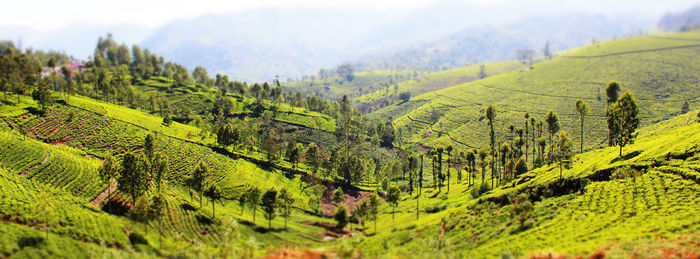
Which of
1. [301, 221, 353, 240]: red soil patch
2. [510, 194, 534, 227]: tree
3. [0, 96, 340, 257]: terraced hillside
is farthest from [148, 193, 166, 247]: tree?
[510, 194, 534, 227]: tree

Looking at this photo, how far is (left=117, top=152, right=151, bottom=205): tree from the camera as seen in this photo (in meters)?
79.4

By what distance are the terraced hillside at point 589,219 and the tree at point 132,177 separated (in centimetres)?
5182

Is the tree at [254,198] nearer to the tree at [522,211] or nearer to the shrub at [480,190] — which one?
the shrub at [480,190]

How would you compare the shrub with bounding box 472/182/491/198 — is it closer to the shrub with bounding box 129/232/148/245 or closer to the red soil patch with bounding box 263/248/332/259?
the red soil patch with bounding box 263/248/332/259

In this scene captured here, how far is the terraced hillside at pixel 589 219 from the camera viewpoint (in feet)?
166

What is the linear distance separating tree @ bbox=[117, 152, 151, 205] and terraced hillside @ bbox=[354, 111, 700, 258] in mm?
51824

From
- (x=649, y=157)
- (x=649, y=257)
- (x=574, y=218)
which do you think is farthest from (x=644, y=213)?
(x=649, y=157)

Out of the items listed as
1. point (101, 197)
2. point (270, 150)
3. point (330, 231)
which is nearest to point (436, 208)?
point (330, 231)

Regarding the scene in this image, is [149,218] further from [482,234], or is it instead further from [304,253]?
[482,234]

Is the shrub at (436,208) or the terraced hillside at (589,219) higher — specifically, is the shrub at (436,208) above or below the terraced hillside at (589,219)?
below

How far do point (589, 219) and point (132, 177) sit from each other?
9152 centimetres

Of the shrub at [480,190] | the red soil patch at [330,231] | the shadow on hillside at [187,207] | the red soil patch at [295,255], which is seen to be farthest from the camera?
the shrub at [480,190]

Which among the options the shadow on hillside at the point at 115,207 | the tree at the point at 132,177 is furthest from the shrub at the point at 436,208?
the shadow on hillside at the point at 115,207

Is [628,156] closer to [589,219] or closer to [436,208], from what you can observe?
[589,219]
